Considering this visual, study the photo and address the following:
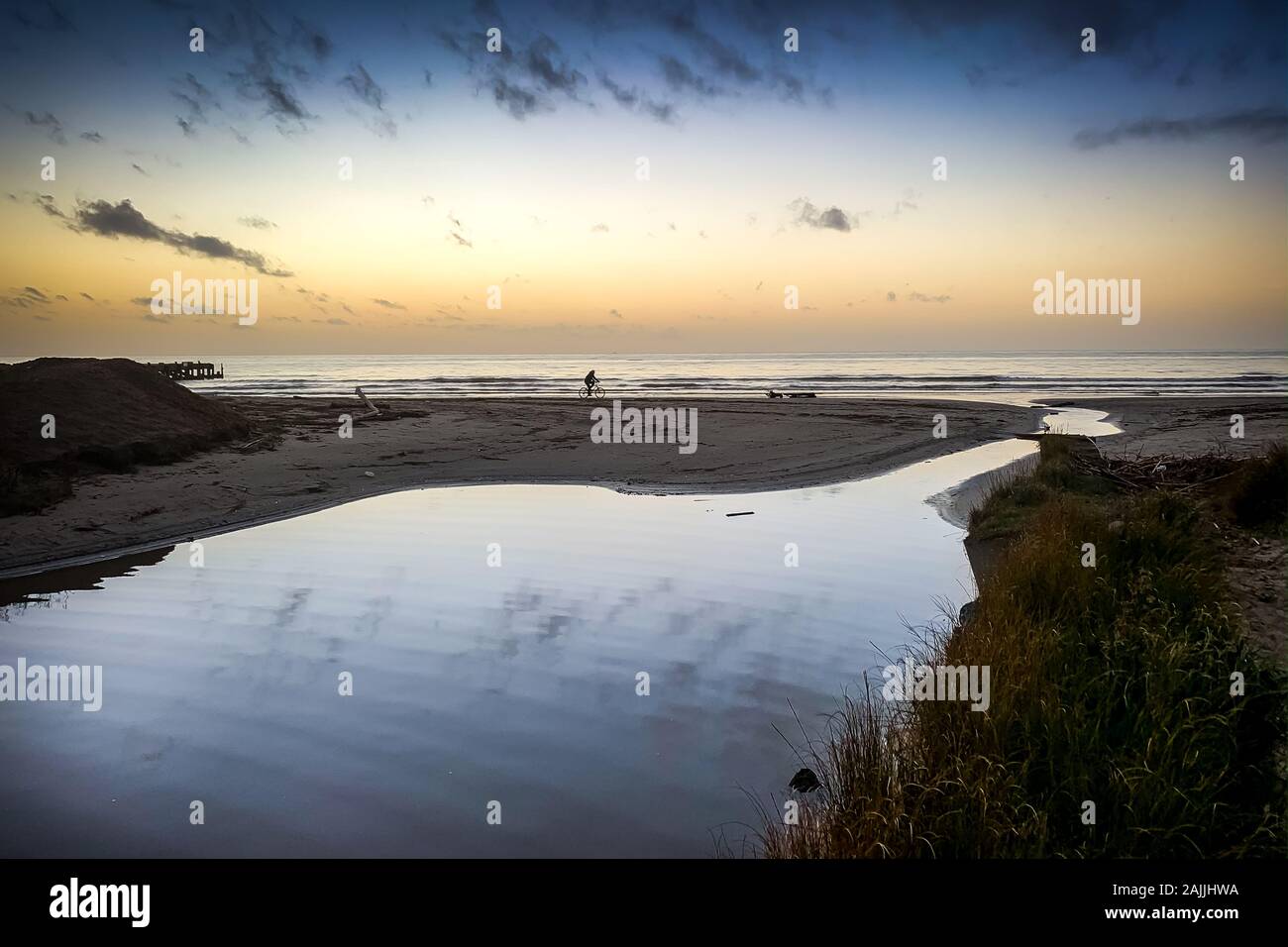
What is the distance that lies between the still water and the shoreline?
192 cm

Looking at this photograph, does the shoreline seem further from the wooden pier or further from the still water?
the wooden pier

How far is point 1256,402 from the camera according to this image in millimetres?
40875

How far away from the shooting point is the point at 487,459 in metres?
23.6

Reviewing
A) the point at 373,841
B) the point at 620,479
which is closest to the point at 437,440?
the point at 620,479

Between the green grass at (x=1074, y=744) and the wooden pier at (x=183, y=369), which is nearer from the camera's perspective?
the green grass at (x=1074, y=744)

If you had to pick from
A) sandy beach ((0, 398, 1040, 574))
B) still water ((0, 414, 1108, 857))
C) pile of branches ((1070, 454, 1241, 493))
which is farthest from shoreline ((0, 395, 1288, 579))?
pile of branches ((1070, 454, 1241, 493))

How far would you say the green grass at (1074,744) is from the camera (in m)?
4.27

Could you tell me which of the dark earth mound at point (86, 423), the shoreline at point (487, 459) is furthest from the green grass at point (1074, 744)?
the dark earth mound at point (86, 423)

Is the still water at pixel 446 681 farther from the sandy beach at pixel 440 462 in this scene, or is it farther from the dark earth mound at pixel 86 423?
the dark earth mound at pixel 86 423

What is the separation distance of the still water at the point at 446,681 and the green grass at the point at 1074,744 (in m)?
0.90

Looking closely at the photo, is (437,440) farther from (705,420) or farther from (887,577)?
(887,577)

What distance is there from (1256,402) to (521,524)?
43576 millimetres

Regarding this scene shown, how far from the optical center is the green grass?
4273 mm

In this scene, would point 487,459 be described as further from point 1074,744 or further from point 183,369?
point 183,369
